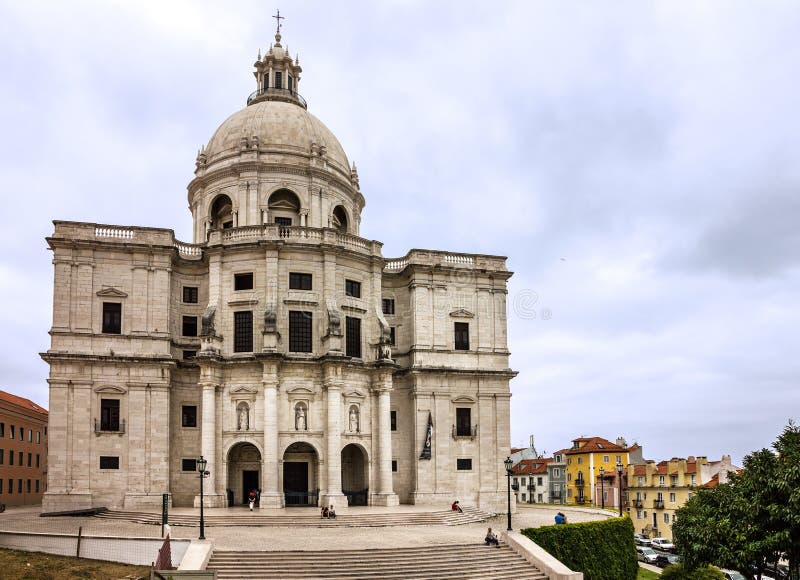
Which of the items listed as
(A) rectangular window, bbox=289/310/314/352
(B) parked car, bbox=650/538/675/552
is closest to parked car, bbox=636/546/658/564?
(B) parked car, bbox=650/538/675/552

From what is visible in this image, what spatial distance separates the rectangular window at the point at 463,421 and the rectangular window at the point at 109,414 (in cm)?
2128

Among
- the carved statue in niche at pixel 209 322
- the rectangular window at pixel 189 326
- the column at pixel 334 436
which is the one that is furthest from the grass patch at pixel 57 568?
the rectangular window at pixel 189 326

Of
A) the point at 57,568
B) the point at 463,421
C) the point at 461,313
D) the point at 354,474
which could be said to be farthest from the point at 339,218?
the point at 57,568

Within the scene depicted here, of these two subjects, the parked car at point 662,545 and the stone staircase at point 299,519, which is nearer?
the stone staircase at point 299,519

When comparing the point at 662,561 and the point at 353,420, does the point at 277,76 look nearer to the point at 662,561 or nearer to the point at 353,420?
the point at 353,420

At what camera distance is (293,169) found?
5294 centimetres

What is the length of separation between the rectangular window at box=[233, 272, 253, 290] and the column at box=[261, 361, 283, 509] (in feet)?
17.6

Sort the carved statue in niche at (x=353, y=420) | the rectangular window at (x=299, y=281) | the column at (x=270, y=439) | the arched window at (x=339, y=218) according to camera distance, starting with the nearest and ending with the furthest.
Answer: the column at (x=270, y=439) < the carved statue in niche at (x=353, y=420) < the rectangular window at (x=299, y=281) < the arched window at (x=339, y=218)

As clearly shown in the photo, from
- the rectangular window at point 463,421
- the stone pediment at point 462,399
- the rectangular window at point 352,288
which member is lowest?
the rectangular window at point 463,421

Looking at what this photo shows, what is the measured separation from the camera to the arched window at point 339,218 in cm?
5597

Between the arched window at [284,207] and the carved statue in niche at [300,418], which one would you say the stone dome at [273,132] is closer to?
the arched window at [284,207]

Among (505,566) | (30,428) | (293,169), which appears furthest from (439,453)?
(30,428)

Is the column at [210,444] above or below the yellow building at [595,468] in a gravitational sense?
above

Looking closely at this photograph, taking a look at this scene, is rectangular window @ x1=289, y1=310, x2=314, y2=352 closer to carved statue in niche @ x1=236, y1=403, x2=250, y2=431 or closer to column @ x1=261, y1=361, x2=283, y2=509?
column @ x1=261, y1=361, x2=283, y2=509
